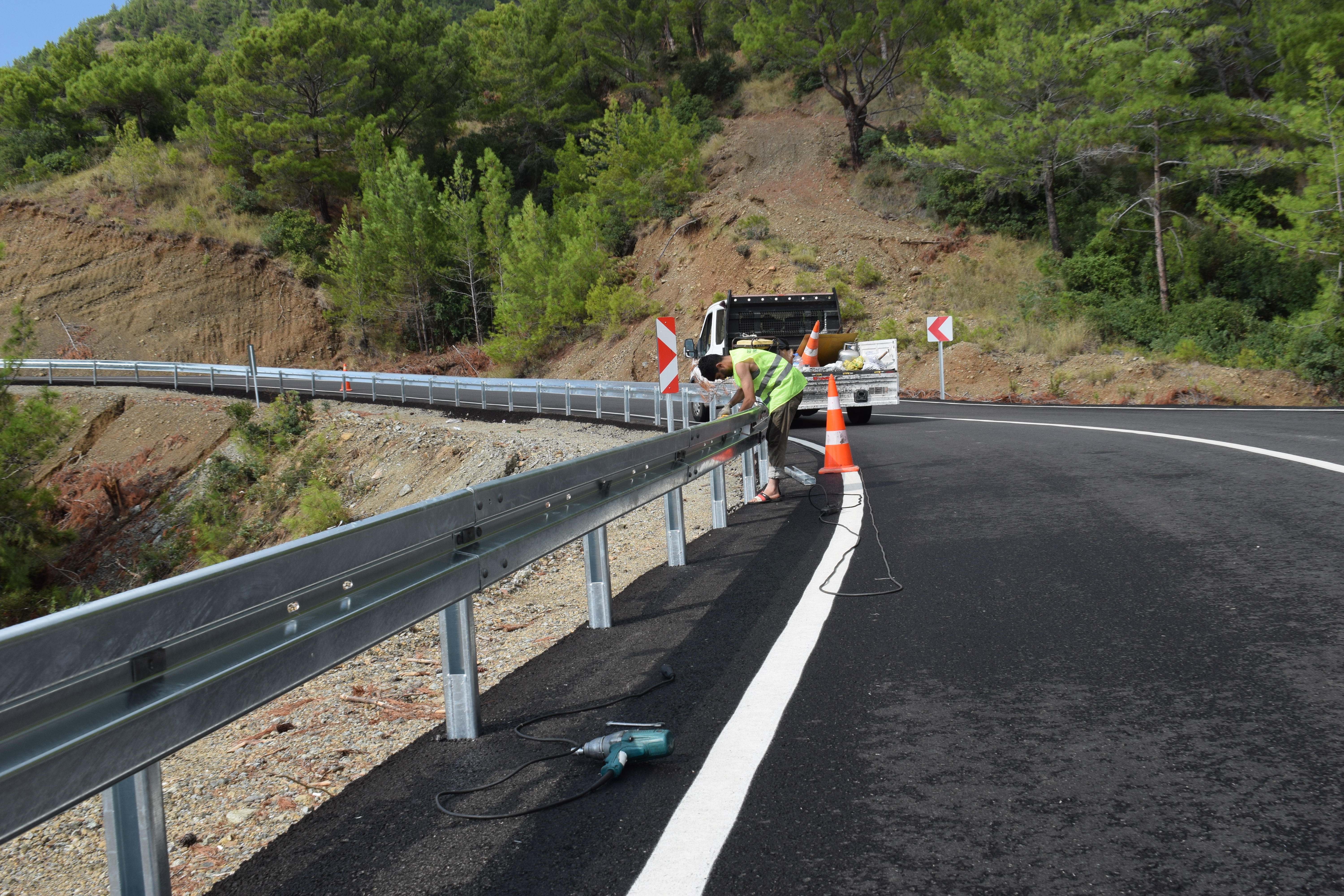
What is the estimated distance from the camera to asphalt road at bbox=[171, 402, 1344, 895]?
8.74ft

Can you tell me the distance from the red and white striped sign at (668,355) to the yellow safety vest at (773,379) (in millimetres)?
2644

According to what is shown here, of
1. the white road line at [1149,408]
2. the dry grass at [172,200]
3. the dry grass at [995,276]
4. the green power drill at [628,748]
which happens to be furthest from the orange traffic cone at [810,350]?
the dry grass at [172,200]

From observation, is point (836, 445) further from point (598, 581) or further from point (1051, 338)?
point (1051, 338)

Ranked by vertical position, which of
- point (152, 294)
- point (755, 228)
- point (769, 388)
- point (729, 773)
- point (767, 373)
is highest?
point (152, 294)

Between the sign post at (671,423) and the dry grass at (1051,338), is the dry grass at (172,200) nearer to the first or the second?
the dry grass at (1051,338)

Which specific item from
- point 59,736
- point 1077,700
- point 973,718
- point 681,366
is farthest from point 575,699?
point 681,366

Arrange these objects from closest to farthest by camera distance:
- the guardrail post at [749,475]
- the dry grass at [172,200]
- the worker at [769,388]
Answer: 1. the worker at [769,388]
2. the guardrail post at [749,475]
3. the dry grass at [172,200]

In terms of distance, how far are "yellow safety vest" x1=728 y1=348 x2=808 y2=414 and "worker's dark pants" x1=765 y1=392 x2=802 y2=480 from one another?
0.19 ft

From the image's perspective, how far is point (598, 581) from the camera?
5680 millimetres

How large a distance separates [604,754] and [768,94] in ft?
205

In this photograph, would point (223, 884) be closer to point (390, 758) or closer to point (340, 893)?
point (340, 893)

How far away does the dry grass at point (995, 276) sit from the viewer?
3494 cm

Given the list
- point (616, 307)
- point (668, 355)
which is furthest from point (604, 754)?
point (616, 307)

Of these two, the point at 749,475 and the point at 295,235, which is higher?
the point at 295,235
